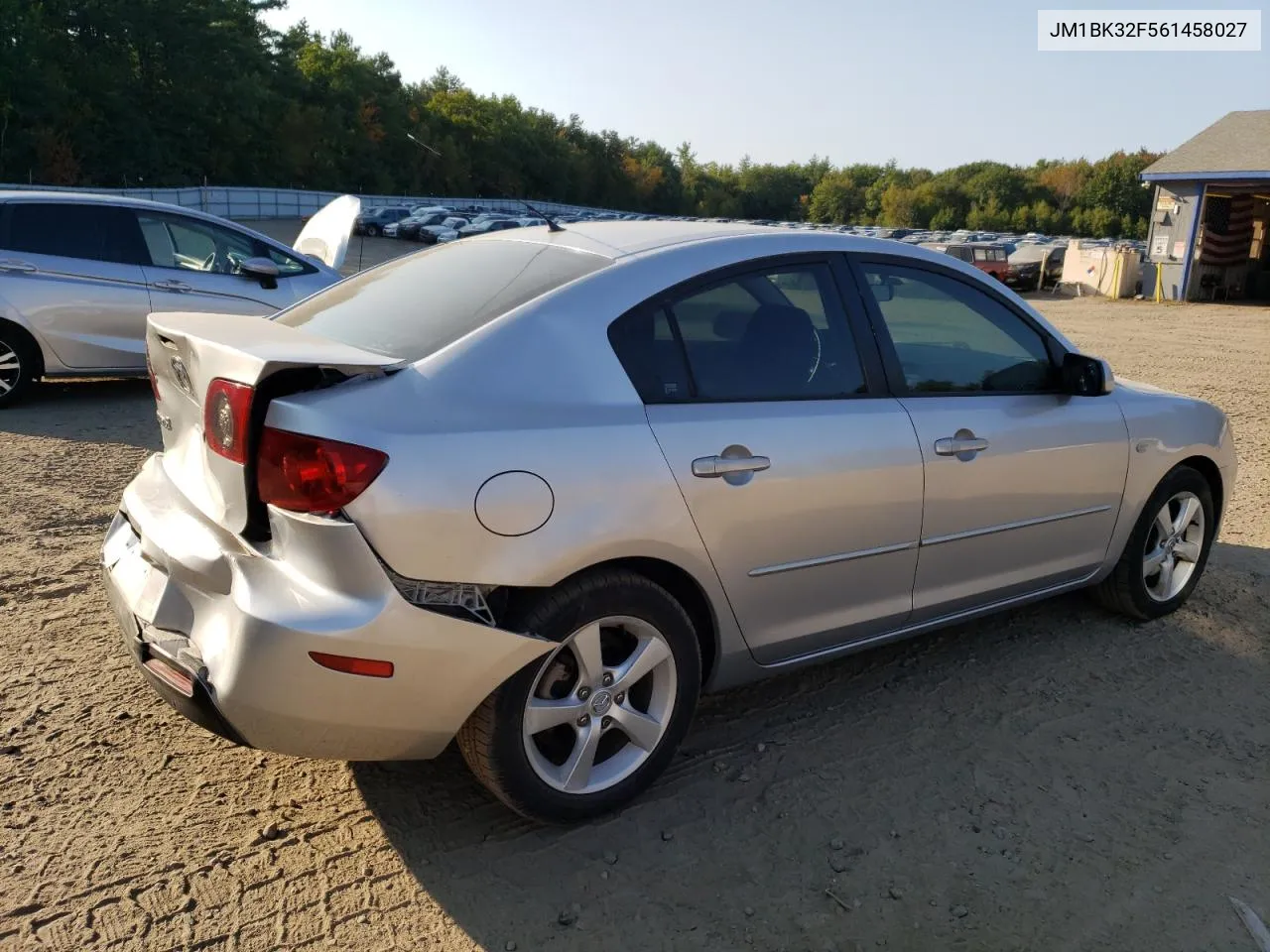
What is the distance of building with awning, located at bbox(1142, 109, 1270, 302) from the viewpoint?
25047 millimetres

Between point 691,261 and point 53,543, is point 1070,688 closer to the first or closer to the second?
→ point 691,261

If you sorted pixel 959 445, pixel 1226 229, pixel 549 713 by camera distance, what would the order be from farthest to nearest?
pixel 1226 229 → pixel 959 445 → pixel 549 713

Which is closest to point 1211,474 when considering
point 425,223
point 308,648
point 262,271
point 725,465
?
point 725,465

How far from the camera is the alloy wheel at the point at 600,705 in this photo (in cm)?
271

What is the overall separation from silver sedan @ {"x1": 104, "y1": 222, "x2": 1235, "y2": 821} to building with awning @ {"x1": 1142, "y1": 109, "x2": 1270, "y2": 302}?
25579 millimetres

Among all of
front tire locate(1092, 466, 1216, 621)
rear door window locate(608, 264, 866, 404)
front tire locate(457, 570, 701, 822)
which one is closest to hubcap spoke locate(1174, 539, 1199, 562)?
front tire locate(1092, 466, 1216, 621)

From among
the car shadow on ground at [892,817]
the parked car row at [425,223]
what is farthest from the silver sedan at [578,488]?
the parked car row at [425,223]

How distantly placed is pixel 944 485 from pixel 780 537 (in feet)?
2.41

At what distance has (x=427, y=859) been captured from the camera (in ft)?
8.80

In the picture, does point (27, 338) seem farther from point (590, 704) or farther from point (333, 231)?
point (590, 704)

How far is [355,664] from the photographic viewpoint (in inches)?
93.8

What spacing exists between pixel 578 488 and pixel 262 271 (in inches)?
227

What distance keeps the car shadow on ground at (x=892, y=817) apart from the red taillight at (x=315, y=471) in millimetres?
1035

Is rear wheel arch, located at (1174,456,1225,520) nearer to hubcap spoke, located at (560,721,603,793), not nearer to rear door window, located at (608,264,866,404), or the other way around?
rear door window, located at (608,264,866,404)
